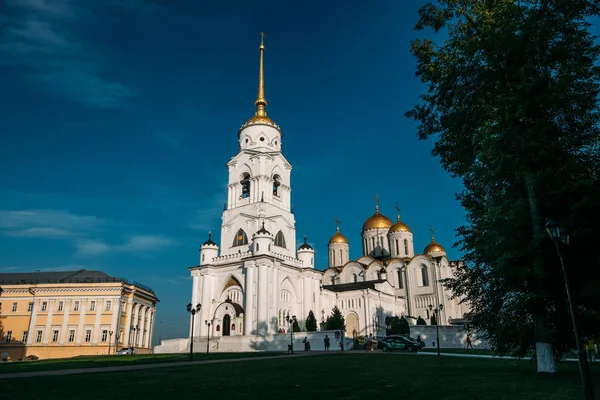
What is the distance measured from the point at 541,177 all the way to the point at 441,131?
5.87 m

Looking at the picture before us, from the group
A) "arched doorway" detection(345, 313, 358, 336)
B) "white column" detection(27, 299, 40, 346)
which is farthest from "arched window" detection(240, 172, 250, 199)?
"white column" detection(27, 299, 40, 346)

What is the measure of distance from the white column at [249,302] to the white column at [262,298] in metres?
0.78

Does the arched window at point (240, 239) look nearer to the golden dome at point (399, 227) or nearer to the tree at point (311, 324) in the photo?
the tree at point (311, 324)

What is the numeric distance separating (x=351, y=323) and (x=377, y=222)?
23488mm

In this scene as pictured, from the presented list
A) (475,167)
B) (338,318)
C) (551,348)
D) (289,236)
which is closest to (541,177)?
(475,167)

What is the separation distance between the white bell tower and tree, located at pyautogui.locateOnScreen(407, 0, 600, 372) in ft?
103

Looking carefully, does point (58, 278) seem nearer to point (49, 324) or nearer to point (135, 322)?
point (49, 324)

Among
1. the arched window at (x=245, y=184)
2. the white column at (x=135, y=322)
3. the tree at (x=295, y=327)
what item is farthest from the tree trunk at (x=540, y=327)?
the white column at (x=135, y=322)

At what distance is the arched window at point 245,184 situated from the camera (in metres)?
51.9

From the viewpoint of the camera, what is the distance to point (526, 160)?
12930 millimetres

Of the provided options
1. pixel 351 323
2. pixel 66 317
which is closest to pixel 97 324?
pixel 66 317

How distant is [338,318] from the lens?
4431 centimetres

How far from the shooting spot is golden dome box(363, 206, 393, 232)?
240 ft

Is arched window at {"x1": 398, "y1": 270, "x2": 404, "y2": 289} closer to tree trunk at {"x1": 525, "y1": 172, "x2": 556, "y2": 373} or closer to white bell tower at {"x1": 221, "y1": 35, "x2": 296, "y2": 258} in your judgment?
white bell tower at {"x1": 221, "y1": 35, "x2": 296, "y2": 258}
